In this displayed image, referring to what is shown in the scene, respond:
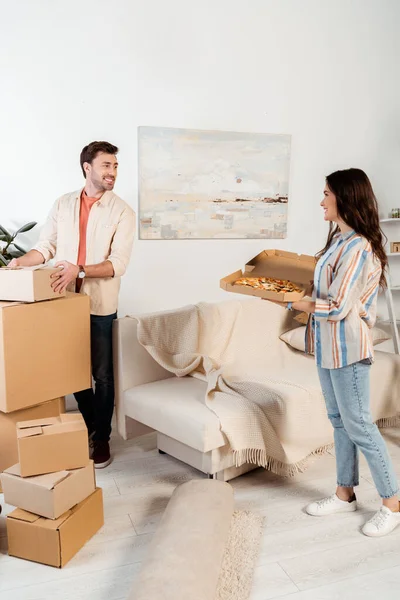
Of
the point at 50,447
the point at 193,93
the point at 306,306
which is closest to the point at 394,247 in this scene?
the point at 193,93

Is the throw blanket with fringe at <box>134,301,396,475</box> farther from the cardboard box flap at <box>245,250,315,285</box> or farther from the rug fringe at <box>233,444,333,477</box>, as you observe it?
the cardboard box flap at <box>245,250,315,285</box>

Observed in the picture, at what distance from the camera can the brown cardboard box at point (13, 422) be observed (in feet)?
8.00

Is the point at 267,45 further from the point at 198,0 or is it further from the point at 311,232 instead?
the point at 311,232

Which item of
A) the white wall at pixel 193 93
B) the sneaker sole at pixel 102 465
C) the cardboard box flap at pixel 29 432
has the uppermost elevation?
the white wall at pixel 193 93

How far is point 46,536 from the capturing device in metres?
1.95

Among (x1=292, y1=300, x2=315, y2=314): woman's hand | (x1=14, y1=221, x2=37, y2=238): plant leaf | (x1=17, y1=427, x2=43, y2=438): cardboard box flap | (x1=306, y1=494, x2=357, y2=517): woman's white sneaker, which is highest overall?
(x1=14, y1=221, x2=37, y2=238): plant leaf

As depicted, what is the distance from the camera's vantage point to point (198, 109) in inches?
143

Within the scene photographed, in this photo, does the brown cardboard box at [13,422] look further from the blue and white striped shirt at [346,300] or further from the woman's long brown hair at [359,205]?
the woman's long brown hair at [359,205]

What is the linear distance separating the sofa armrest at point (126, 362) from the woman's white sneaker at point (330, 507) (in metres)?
0.98

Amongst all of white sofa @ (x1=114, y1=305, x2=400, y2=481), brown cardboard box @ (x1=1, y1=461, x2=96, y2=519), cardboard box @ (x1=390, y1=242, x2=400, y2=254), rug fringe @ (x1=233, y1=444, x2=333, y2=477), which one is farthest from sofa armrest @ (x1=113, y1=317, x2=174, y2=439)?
cardboard box @ (x1=390, y1=242, x2=400, y2=254)

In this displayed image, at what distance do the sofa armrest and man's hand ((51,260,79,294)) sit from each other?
1.38 ft

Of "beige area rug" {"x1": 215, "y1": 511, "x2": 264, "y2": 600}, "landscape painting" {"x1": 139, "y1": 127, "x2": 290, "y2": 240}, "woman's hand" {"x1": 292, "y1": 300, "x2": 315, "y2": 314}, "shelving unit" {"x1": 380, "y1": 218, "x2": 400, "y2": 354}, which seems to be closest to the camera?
"beige area rug" {"x1": 215, "y1": 511, "x2": 264, "y2": 600}

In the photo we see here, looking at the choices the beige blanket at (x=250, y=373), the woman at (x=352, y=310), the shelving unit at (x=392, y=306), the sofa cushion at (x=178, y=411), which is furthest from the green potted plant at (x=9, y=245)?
the shelving unit at (x=392, y=306)

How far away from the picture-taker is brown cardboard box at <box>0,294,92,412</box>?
2283 mm
